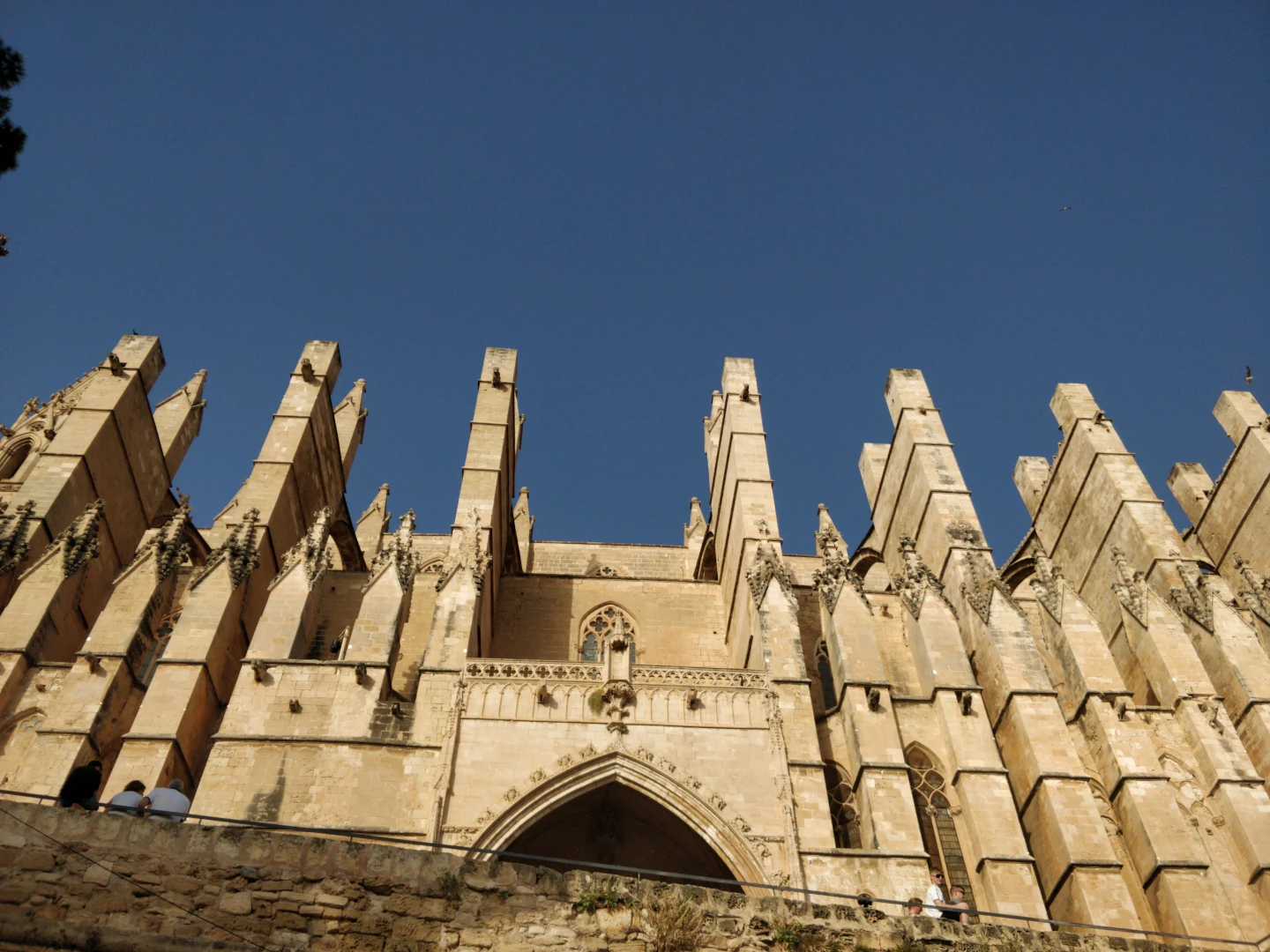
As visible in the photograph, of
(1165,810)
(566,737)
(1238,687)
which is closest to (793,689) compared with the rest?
(566,737)

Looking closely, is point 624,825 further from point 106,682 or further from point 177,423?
point 177,423

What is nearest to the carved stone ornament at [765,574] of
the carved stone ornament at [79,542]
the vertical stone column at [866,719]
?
the vertical stone column at [866,719]

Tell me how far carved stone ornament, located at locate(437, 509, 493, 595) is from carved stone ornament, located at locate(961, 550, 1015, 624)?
7.72m

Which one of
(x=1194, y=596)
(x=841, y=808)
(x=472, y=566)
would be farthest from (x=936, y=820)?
(x=472, y=566)

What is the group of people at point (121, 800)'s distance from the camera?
7836mm

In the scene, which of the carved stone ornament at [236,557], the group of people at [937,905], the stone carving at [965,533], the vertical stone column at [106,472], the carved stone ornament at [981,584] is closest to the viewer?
the group of people at [937,905]

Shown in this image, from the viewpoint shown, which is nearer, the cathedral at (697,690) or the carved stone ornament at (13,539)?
the cathedral at (697,690)

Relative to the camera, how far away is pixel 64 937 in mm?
6633

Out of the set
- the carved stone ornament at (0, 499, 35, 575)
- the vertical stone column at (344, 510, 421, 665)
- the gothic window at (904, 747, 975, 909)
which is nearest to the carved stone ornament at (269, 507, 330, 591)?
the vertical stone column at (344, 510, 421, 665)

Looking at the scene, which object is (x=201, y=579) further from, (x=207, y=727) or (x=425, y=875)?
(x=425, y=875)

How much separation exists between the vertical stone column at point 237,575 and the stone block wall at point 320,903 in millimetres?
5887

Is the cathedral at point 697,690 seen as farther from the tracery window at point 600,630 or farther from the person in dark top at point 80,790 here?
the person in dark top at point 80,790

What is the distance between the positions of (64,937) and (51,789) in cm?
656

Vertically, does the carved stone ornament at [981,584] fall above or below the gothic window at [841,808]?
above
